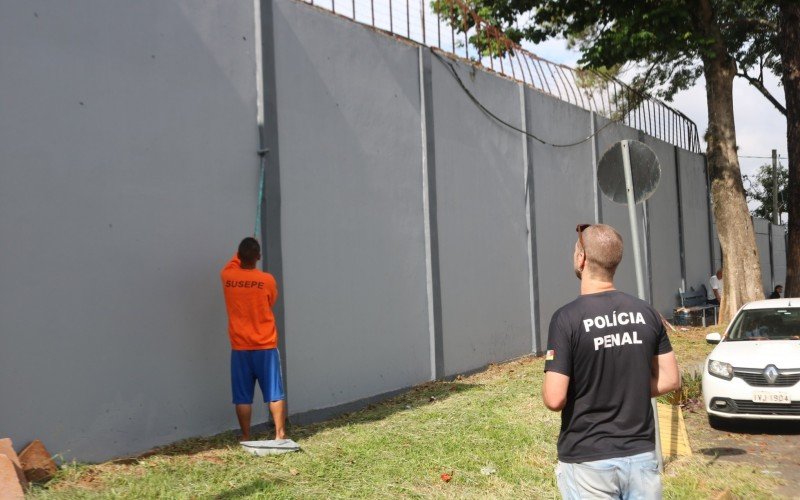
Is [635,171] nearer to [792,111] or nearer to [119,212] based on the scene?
[119,212]

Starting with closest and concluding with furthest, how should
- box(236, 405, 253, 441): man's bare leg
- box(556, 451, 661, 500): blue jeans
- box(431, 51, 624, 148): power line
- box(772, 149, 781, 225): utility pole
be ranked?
box(556, 451, 661, 500): blue jeans < box(236, 405, 253, 441): man's bare leg < box(431, 51, 624, 148): power line < box(772, 149, 781, 225): utility pole

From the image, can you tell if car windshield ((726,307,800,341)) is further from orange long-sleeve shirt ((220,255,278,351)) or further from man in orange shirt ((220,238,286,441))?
orange long-sleeve shirt ((220,255,278,351))

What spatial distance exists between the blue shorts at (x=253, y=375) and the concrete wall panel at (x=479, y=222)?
13.7 feet

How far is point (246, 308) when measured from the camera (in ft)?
22.4

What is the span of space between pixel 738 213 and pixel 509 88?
22.0ft

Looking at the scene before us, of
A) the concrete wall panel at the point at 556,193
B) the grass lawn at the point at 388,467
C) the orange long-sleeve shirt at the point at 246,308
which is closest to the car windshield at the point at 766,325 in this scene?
the grass lawn at the point at 388,467

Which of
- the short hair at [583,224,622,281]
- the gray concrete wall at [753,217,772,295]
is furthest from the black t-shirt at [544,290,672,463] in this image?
the gray concrete wall at [753,217,772,295]

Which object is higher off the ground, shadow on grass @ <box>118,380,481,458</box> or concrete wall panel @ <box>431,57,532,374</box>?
concrete wall panel @ <box>431,57,532,374</box>

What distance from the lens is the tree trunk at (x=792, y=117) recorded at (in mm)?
16172

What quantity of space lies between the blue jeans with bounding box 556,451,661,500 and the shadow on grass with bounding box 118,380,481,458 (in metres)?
4.12

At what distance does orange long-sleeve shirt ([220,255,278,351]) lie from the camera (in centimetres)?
682

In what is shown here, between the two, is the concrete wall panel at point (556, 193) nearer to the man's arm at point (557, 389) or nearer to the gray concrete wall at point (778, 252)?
the man's arm at point (557, 389)

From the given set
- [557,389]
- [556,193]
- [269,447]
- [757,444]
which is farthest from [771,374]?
[556,193]

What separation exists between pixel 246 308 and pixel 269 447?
3.79 feet
